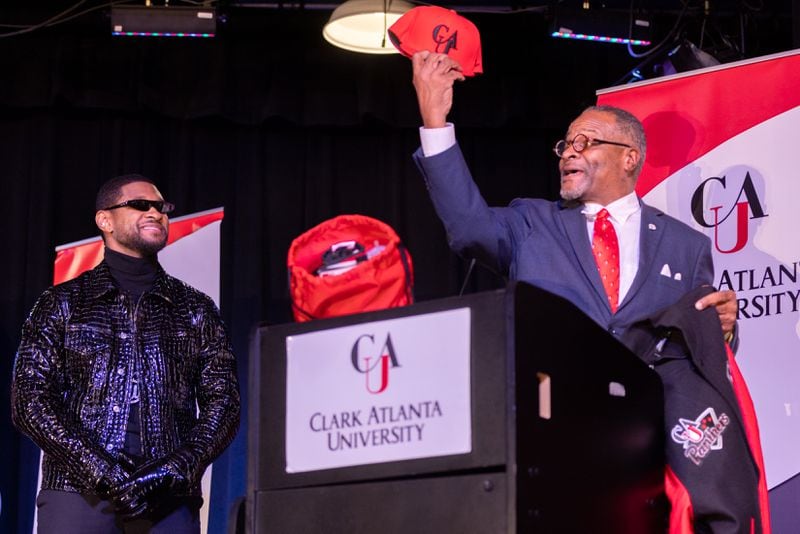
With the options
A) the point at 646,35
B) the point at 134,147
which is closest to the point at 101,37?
the point at 134,147

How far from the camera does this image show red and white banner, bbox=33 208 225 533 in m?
5.05

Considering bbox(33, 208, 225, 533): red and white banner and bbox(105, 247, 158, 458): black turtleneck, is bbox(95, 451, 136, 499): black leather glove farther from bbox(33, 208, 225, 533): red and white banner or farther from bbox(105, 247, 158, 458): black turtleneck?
bbox(33, 208, 225, 533): red and white banner

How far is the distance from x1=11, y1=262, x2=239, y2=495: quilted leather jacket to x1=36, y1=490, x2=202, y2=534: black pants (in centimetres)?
4

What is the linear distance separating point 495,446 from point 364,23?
3.35 metres

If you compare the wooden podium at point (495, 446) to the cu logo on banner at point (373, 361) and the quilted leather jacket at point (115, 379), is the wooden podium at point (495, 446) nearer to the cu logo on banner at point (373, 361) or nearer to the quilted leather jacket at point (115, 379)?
the cu logo on banner at point (373, 361)

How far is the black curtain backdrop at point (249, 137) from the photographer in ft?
18.6

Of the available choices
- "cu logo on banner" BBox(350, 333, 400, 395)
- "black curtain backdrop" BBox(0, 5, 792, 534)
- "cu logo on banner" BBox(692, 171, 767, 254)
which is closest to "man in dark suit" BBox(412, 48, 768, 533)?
"cu logo on banner" BBox(350, 333, 400, 395)

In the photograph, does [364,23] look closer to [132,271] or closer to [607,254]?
[132,271]

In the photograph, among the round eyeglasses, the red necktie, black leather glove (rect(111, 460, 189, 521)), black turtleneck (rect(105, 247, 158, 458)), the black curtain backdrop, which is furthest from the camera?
the black curtain backdrop

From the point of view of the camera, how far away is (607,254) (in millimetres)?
2691

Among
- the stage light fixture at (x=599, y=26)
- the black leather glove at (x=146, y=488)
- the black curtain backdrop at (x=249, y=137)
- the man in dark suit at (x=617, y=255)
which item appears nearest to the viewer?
the man in dark suit at (x=617, y=255)

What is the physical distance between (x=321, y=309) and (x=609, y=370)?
1.65ft

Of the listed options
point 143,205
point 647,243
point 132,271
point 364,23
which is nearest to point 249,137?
point 364,23

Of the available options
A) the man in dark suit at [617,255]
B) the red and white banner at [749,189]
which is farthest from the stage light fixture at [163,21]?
the man in dark suit at [617,255]
